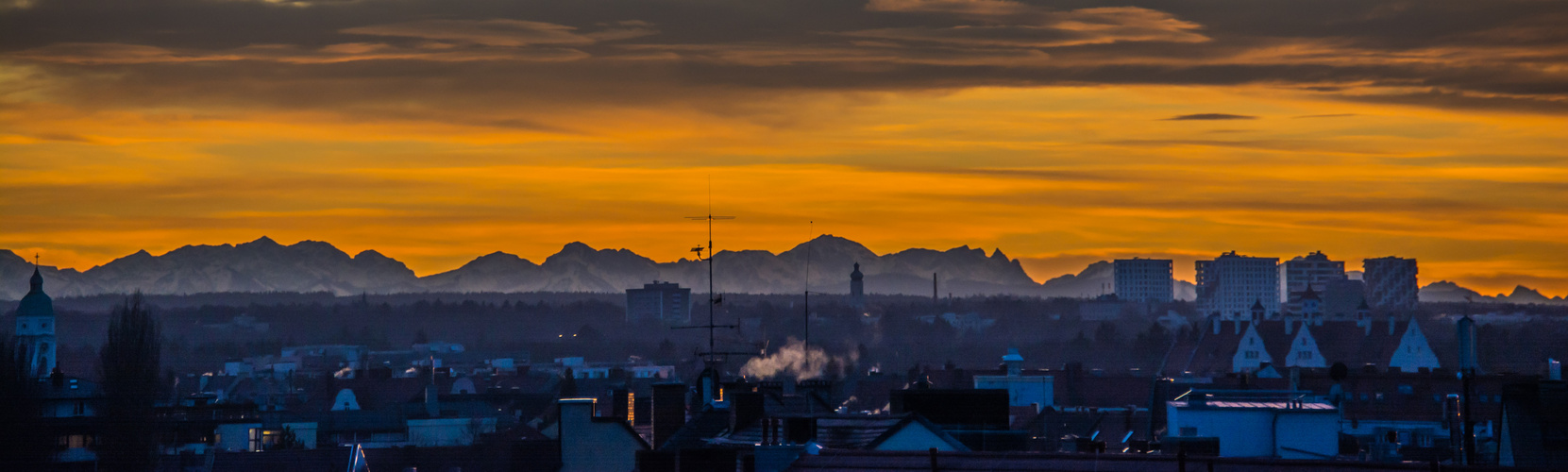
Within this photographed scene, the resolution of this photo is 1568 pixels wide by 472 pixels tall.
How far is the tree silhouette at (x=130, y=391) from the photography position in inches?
2635

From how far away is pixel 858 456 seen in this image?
21062mm

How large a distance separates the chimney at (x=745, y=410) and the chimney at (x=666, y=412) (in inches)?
72.1

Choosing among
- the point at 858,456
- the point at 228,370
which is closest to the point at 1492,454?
the point at 858,456

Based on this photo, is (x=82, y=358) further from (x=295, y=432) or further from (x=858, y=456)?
(x=858, y=456)

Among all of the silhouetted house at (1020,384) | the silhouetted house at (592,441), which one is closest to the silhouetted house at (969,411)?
the silhouetted house at (592,441)

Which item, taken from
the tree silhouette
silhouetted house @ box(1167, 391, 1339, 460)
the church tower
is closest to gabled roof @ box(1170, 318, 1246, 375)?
the tree silhouette

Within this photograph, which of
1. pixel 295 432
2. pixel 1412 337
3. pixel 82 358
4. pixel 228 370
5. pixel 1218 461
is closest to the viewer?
pixel 1218 461

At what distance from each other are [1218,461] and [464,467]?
3567 centimetres

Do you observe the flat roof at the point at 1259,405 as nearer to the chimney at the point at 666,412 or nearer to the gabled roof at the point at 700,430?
the gabled roof at the point at 700,430

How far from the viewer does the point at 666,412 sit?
32.6 meters

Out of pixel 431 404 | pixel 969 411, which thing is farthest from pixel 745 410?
pixel 431 404

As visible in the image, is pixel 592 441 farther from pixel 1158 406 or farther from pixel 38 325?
pixel 38 325

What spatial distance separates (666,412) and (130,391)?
61.8 metres

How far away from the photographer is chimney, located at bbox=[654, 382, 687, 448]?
106ft
